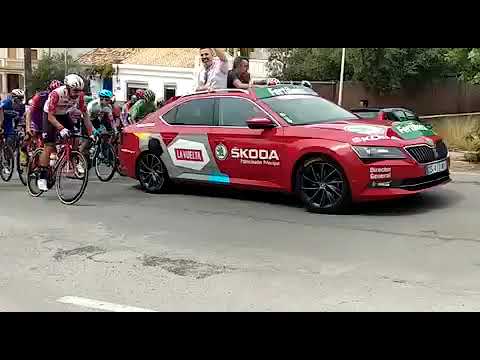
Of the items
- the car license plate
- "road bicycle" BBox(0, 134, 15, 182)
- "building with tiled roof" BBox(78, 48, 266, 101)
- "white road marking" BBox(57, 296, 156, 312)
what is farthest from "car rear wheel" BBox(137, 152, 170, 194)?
A: "building with tiled roof" BBox(78, 48, 266, 101)

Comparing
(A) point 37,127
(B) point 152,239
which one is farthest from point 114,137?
(B) point 152,239

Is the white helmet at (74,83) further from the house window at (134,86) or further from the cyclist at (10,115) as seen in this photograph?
the house window at (134,86)

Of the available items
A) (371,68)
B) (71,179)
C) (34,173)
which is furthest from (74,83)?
(371,68)

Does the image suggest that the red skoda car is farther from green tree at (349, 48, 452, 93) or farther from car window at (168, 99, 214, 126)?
green tree at (349, 48, 452, 93)

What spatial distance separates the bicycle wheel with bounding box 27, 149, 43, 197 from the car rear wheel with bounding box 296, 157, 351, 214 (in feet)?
13.7

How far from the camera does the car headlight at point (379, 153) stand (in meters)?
7.59

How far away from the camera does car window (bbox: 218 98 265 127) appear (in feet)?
29.0

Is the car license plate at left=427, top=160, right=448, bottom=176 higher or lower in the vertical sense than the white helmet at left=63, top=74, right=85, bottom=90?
lower

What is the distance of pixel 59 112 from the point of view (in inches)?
370

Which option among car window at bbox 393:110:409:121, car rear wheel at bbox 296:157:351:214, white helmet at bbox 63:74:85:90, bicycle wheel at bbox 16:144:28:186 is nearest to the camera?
car rear wheel at bbox 296:157:351:214

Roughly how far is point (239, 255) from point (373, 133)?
262 centimetres

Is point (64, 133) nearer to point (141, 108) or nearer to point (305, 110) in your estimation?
point (305, 110)

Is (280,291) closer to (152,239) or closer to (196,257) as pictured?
(196,257)
